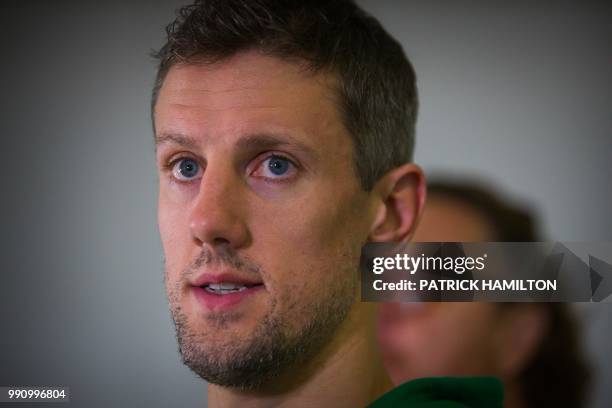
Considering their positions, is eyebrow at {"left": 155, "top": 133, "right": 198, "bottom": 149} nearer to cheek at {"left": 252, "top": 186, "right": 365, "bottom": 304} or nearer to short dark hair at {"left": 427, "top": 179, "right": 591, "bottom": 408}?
cheek at {"left": 252, "top": 186, "right": 365, "bottom": 304}

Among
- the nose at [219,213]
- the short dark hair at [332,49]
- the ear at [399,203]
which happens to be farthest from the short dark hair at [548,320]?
the nose at [219,213]

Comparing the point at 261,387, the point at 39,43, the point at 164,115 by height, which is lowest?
A: the point at 261,387

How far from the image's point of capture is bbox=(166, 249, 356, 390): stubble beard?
5.09 ft

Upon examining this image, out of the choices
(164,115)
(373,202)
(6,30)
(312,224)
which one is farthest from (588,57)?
(6,30)

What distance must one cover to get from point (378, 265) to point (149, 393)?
2.11 feet

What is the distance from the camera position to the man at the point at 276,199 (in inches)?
60.6

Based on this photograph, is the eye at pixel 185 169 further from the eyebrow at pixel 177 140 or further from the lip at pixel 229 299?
the lip at pixel 229 299

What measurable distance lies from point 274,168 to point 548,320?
2.61 ft

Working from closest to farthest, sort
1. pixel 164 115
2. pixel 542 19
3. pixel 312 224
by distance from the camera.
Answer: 1. pixel 312 224
2. pixel 164 115
3. pixel 542 19

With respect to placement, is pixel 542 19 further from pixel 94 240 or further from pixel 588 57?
pixel 94 240

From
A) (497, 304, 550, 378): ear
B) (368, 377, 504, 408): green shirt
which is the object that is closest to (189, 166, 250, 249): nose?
(368, 377, 504, 408): green shirt

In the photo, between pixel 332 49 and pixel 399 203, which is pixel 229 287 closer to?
pixel 399 203

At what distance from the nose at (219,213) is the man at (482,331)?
1.46 ft

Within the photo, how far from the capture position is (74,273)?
1890 millimetres
